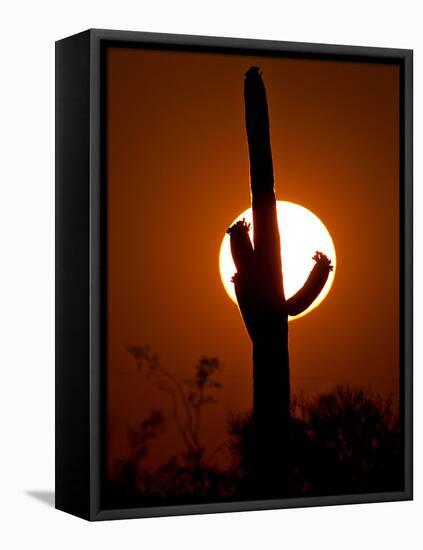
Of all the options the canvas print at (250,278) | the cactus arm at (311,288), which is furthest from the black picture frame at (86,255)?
the cactus arm at (311,288)

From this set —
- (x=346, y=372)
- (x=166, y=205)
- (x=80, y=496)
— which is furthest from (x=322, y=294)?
(x=80, y=496)

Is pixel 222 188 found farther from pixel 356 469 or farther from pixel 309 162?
A: pixel 356 469

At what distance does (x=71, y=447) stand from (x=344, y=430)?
1616 millimetres

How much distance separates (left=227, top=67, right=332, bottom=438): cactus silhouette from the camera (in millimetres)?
9766

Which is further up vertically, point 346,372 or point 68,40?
Answer: point 68,40

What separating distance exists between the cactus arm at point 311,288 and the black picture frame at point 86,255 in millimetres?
1089

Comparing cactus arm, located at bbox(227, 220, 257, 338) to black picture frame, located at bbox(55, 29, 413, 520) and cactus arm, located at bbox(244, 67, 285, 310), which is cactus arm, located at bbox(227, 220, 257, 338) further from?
black picture frame, located at bbox(55, 29, 413, 520)

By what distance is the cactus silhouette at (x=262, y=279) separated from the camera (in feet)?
32.0

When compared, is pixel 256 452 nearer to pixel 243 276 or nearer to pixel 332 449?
pixel 332 449

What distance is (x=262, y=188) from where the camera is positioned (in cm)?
980

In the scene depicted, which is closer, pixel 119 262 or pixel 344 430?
pixel 119 262

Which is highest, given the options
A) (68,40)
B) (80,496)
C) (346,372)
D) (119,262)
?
(68,40)

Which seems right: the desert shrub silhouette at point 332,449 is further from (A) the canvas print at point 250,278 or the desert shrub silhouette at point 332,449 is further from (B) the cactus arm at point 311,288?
(B) the cactus arm at point 311,288

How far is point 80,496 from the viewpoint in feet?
A: 31.1
